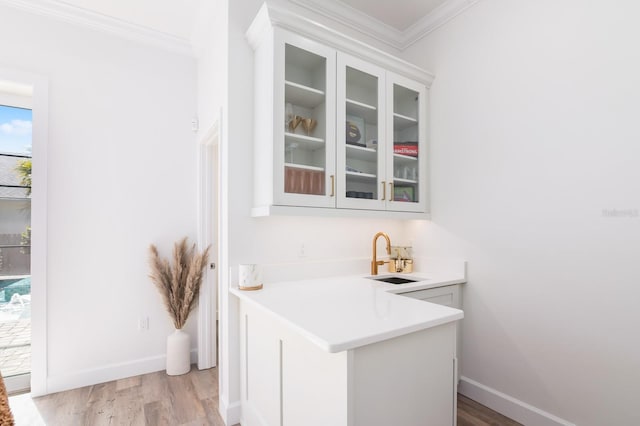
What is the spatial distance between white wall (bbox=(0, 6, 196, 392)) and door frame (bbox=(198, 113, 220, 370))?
13 centimetres

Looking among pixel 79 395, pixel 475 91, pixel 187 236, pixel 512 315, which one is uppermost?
pixel 475 91

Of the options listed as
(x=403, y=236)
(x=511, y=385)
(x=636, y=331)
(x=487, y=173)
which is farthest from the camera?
(x=403, y=236)

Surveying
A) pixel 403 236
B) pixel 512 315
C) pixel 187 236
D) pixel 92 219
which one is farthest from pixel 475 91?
pixel 92 219

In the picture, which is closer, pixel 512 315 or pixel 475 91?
pixel 512 315

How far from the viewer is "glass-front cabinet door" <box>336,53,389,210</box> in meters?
2.02

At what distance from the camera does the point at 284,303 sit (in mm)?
1531

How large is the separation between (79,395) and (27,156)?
185 cm

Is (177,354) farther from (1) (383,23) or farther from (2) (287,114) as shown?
(1) (383,23)

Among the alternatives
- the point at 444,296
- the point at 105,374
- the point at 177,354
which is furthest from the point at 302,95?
the point at 105,374

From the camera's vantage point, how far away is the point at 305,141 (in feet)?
6.35

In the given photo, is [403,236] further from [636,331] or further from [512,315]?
[636,331]

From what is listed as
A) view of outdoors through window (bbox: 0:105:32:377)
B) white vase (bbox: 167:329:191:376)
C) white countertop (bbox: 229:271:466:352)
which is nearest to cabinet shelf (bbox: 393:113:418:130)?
white countertop (bbox: 229:271:466:352)

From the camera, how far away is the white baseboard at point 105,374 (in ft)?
7.43

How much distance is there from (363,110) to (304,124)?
1.57 feet
